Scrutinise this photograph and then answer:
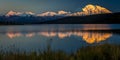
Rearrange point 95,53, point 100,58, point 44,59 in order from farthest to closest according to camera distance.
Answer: point 95,53 → point 100,58 → point 44,59

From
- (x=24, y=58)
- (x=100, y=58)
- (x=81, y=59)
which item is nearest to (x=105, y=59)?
(x=100, y=58)

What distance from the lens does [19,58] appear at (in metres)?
10.3

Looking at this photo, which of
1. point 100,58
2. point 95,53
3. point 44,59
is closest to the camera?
point 44,59

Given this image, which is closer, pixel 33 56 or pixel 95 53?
pixel 33 56

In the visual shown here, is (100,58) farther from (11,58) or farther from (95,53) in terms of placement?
(11,58)

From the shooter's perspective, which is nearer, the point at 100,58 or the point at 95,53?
the point at 100,58

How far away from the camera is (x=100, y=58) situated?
1091 centimetres

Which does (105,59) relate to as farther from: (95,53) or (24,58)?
(24,58)

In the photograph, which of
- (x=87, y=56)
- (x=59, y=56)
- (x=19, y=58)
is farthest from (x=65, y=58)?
(x=19, y=58)

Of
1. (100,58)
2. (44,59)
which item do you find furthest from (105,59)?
(44,59)

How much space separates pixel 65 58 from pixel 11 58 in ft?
6.97

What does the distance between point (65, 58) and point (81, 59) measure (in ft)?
2.09

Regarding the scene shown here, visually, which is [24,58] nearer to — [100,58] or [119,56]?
[100,58]

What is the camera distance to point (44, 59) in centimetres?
1014
